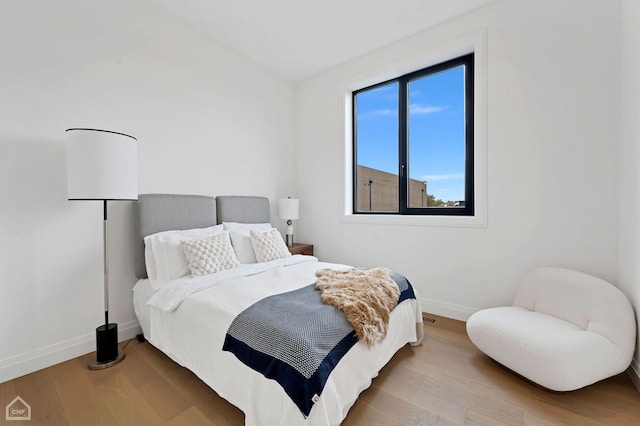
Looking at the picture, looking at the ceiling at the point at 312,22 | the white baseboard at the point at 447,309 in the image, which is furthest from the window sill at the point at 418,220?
the ceiling at the point at 312,22

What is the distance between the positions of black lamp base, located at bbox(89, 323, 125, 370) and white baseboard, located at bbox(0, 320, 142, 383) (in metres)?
0.20

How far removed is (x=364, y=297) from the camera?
1626 mm

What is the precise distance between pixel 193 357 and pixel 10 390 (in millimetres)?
1163

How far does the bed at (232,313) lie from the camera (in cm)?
117

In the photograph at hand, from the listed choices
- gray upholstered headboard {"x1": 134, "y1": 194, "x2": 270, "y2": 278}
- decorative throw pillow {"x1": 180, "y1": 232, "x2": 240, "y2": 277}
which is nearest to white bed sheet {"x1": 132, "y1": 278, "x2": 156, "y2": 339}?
gray upholstered headboard {"x1": 134, "y1": 194, "x2": 270, "y2": 278}

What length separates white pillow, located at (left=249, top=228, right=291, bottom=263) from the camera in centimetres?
256

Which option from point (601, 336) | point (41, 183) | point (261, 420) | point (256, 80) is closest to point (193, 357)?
point (261, 420)

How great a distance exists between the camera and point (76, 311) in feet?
6.64

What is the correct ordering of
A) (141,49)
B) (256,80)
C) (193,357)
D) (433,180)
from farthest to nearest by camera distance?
1. (256,80)
2. (433,180)
3. (141,49)
4. (193,357)

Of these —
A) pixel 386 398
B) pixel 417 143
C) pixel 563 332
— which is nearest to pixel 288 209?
pixel 417 143

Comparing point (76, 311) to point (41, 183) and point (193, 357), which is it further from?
point (193, 357)

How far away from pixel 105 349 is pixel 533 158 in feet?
11.9

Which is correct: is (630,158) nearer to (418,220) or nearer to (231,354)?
(418,220)

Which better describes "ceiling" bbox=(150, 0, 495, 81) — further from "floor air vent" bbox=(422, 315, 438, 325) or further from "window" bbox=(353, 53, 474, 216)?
"floor air vent" bbox=(422, 315, 438, 325)
